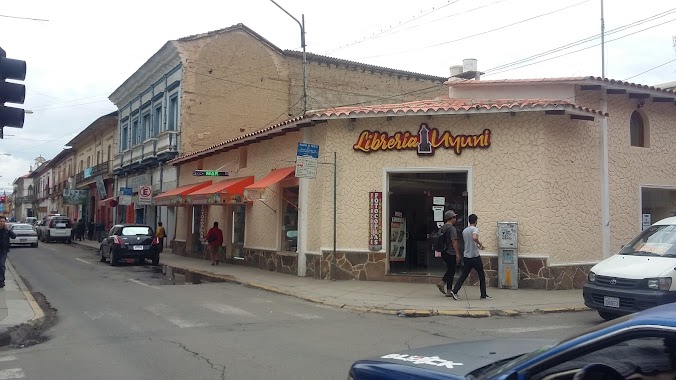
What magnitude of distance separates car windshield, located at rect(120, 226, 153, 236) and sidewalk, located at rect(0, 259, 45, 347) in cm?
695

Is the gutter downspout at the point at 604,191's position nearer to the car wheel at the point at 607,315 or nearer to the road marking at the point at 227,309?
the car wheel at the point at 607,315

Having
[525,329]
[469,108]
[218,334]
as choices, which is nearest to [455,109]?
[469,108]

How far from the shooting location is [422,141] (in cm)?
1453

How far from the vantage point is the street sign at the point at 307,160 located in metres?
14.6

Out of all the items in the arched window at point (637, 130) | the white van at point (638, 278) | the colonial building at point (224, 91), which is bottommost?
the white van at point (638, 278)

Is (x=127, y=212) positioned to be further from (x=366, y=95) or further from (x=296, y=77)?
(x=366, y=95)

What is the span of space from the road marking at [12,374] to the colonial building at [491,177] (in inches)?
354

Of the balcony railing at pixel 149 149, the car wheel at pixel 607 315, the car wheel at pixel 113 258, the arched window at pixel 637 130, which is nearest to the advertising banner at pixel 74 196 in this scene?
the balcony railing at pixel 149 149

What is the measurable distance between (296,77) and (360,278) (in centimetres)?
1689

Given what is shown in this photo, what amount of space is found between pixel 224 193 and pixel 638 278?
12813 mm

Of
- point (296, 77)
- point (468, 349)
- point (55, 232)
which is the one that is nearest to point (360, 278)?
point (468, 349)

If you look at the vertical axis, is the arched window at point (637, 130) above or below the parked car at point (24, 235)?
above

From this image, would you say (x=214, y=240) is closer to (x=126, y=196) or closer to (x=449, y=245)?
(x=449, y=245)

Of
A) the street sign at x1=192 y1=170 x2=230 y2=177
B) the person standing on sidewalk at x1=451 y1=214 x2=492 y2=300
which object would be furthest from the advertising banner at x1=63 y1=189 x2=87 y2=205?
the person standing on sidewalk at x1=451 y1=214 x2=492 y2=300
